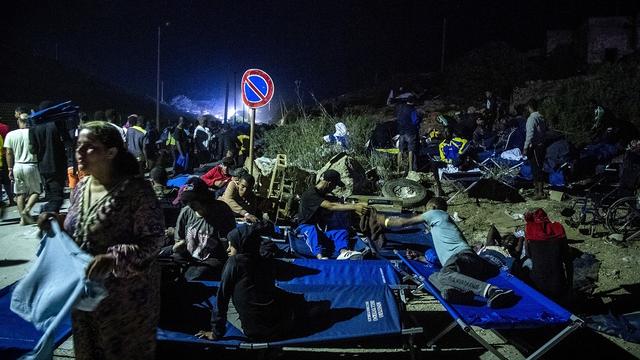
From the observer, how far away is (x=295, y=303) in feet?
12.6

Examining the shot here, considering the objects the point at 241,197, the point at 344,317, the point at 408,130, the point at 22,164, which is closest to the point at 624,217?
the point at 408,130

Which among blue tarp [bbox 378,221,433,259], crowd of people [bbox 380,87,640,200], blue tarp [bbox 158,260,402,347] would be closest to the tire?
crowd of people [bbox 380,87,640,200]

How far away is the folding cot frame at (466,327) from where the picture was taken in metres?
3.61

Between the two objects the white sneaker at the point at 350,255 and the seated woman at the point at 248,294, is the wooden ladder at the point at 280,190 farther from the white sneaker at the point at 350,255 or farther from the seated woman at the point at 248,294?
the seated woman at the point at 248,294

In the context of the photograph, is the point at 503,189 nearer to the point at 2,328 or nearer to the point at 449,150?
the point at 449,150

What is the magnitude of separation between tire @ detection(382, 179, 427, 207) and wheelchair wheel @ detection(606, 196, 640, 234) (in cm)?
326

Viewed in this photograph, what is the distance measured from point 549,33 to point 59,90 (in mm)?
40953

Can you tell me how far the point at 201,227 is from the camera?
4.91 meters

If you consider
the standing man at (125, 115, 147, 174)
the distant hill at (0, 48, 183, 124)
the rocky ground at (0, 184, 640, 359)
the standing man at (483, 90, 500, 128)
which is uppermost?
the distant hill at (0, 48, 183, 124)

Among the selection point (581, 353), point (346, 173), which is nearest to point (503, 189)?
point (346, 173)

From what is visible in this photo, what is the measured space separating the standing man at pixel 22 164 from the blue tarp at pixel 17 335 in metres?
3.52

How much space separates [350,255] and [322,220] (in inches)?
34.4

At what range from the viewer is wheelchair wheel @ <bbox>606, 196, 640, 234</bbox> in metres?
7.36

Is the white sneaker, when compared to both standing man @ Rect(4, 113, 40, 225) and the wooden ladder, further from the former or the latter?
standing man @ Rect(4, 113, 40, 225)
